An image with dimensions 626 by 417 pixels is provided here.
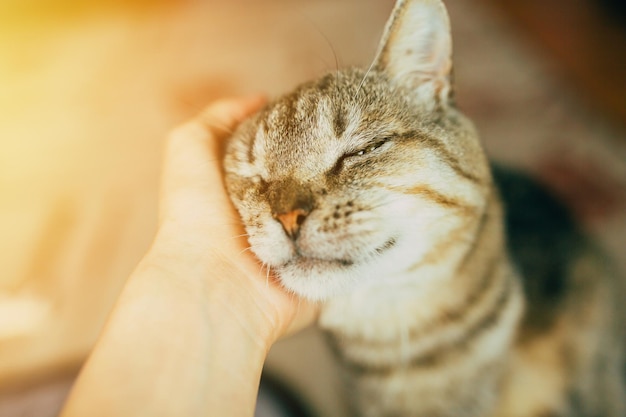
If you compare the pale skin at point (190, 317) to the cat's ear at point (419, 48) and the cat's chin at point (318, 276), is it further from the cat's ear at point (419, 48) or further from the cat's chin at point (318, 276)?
the cat's ear at point (419, 48)

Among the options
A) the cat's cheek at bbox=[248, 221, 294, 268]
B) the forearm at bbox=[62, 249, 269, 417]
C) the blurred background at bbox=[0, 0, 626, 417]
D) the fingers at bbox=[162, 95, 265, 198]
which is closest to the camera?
the forearm at bbox=[62, 249, 269, 417]

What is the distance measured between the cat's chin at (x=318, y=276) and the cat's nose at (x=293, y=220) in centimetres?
6

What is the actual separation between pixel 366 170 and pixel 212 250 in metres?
0.32

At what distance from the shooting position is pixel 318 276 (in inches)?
30.6

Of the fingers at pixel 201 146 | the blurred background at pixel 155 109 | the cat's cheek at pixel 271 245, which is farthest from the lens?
the blurred background at pixel 155 109

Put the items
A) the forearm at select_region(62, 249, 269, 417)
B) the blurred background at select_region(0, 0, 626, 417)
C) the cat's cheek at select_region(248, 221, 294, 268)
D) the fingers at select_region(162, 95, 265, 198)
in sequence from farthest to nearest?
the blurred background at select_region(0, 0, 626, 417)
the fingers at select_region(162, 95, 265, 198)
the cat's cheek at select_region(248, 221, 294, 268)
the forearm at select_region(62, 249, 269, 417)

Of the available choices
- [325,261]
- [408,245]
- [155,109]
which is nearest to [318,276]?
[325,261]

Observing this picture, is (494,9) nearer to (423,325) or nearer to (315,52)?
(315,52)

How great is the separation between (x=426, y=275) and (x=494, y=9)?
1.94 metres

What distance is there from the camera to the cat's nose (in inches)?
28.5

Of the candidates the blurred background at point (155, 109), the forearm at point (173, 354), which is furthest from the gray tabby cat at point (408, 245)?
the blurred background at point (155, 109)

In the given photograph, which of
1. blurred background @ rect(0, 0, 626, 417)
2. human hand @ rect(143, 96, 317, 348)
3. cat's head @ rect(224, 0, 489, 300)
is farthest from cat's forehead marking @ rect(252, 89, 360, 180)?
blurred background @ rect(0, 0, 626, 417)

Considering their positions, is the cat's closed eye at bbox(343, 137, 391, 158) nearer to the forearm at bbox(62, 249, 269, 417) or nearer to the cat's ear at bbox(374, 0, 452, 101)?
the cat's ear at bbox(374, 0, 452, 101)

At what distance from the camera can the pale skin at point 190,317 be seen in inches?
26.4
